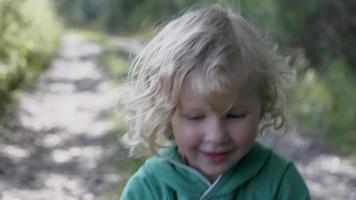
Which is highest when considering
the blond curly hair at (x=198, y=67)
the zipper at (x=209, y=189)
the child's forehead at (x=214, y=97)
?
the blond curly hair at (x=198, y=67)

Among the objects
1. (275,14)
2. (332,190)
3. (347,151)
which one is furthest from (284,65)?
(275,14)

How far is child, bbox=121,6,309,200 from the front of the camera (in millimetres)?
2264

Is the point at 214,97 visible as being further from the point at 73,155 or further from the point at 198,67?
the point at 73,155

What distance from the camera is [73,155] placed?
266 inches

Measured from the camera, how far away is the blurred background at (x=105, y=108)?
580cm

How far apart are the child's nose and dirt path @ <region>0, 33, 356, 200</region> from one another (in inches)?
97.8

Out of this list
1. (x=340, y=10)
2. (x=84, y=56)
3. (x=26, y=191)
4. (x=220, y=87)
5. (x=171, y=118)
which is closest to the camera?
(x=220, y=87)

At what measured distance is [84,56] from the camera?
18.7m

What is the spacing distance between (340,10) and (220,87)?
10720 millimetres

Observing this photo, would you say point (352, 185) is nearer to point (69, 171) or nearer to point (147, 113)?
point (69, 171)

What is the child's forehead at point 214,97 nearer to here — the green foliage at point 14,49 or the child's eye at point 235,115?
the child's eye at point 235,115

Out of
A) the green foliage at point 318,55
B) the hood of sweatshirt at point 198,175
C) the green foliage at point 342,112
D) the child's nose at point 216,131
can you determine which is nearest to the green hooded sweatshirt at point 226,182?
the hood of sweatshirt at point 198,175

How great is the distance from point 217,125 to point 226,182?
25 cm

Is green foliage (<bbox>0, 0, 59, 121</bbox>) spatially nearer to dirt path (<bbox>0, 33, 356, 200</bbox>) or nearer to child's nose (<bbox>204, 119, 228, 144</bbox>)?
dirt path (<bbox>0, 33, 356, 200</bbox>)
